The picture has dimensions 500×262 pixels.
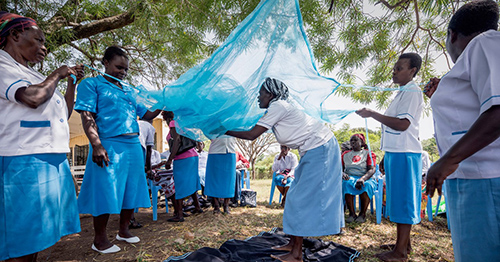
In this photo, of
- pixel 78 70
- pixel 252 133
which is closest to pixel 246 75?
pixel 252 133

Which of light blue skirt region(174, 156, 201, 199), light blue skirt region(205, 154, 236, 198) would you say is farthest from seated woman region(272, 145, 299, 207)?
light blue skirt region(174, 156, 201, 199)

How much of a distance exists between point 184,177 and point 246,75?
2847 mm

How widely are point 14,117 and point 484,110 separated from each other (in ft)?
8.65

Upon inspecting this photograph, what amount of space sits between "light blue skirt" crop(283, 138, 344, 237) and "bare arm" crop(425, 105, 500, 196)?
1466 mm

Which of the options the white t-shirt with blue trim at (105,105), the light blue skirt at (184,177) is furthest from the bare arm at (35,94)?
the light blue skirt at (184,177)

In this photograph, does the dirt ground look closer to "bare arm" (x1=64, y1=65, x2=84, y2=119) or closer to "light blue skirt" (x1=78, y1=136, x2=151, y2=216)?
"light blue skirt" (x1=78, y1=136, x2=151, y2=216)

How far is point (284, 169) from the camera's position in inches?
275

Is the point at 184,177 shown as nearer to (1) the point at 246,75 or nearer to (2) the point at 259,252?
(2) the point at 259,252

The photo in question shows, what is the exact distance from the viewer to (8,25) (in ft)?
6.62

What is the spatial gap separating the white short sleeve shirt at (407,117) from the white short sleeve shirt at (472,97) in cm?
164

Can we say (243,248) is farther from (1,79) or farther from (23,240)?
(1,79)

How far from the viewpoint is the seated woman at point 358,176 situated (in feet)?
16.1

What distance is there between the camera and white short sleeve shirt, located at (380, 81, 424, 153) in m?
2.83

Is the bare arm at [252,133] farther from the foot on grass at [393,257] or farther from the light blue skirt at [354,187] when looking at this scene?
the light blue skirt at [354,187]
